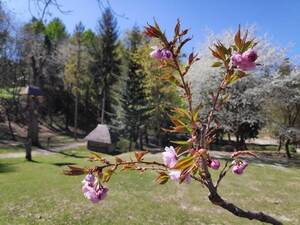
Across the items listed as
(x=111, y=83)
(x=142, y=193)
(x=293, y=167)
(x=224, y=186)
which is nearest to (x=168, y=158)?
(x=142, y=193)

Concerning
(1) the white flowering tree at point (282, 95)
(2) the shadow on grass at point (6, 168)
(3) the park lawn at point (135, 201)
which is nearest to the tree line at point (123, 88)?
(1) the white flowering tree at point (282, 95)

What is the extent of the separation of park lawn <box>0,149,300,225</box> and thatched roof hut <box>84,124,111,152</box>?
14.0 metres

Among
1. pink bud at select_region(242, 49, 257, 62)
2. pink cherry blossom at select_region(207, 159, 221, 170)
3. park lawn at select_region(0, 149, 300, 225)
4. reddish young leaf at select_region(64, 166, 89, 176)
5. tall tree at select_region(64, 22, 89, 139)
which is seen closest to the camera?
pink bud at select_region(242, 49, 257, 62)

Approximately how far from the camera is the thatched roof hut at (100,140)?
31.6 metres

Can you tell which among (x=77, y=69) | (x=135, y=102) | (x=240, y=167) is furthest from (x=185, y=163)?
(x=77, y=69)

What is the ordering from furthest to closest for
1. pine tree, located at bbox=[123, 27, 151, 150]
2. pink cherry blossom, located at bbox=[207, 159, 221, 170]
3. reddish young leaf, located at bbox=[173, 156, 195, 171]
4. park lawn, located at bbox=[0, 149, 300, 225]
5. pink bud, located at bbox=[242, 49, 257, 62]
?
1. pine tree, located at bbox=[123, 27, 151, 150]
2. park lawn, located at bbox=[0, 149, 300, 225]
3. pink cherry blossom, located at bbox=[207, 159, 221, 170]
4. pink bud, located at bbox=[242, 49, 257, 62]
5. reddish young leaf, located at bbox=[173, 156, 195, 171]

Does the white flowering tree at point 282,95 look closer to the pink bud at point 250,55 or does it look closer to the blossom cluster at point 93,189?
the pink bud at point 250,55

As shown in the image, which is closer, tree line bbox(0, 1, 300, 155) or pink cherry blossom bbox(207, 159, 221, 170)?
pink cherry blossom bbox(207, 159, 221, 170)

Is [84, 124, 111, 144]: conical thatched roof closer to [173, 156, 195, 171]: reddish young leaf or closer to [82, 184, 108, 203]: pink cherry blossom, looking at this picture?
[82, 184, 108, 203]: pink cherry blossom

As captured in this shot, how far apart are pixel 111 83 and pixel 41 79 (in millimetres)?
10385

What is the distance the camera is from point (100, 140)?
31.8 m

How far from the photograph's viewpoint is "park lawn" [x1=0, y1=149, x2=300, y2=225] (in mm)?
9695

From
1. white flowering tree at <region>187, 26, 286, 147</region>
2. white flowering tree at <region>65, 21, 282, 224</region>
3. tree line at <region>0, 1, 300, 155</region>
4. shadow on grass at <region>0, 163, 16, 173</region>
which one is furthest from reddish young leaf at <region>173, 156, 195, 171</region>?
white flowering tree at <region>187, 26, 286, 147</region>

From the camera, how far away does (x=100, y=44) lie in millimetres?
49000
